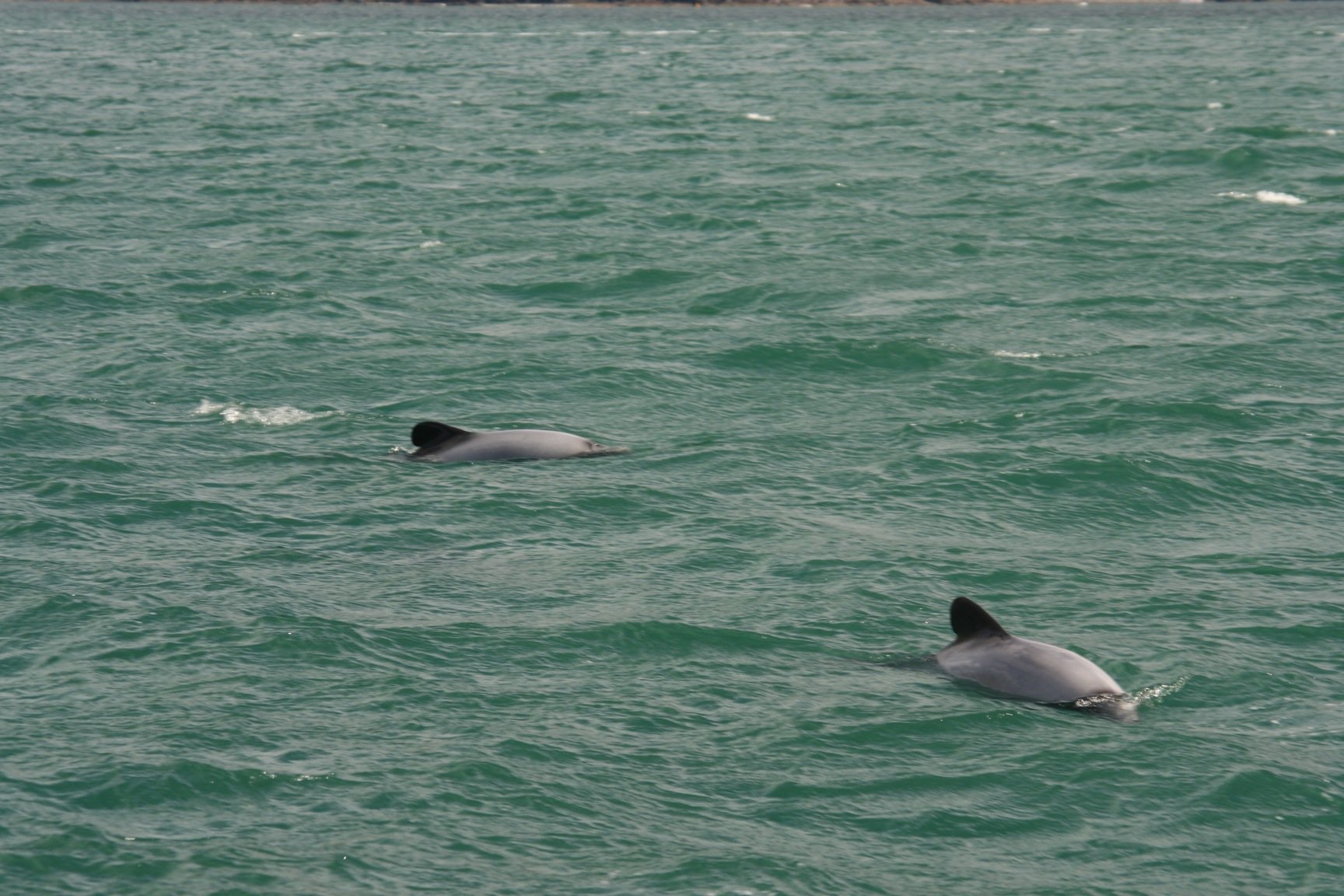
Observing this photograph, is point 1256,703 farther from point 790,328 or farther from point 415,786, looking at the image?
point 790,328

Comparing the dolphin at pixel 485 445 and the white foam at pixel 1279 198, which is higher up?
the white foam at pixel 1279 198

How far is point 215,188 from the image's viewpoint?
2160 inches

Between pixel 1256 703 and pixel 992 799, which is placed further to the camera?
pixel 1256 703

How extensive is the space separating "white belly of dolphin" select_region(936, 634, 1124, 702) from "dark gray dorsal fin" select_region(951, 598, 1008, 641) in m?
0.07

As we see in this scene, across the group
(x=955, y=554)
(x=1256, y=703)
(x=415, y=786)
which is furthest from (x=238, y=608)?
(x=1256, y=703)

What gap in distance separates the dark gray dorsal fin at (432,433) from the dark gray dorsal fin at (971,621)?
10.6 meters

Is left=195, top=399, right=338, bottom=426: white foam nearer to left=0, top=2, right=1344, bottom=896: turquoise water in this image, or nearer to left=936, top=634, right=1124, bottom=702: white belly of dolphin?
left=0, top=2, right=1344, bottom=896: turquoise water

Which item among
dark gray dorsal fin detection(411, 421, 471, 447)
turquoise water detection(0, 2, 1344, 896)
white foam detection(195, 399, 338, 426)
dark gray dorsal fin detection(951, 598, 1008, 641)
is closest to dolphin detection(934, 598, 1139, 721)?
dark gray dorsal fin detection(951, 598, 1008, 641)

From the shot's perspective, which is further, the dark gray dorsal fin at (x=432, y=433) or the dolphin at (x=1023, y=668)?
the dark gray dorsal fin at (x=432, y=433)

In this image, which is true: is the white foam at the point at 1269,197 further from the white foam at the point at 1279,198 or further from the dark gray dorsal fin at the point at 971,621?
the dark gray dorsal fin at the point at 971,621

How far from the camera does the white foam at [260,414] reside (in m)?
29.2

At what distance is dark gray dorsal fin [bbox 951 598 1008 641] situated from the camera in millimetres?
18688

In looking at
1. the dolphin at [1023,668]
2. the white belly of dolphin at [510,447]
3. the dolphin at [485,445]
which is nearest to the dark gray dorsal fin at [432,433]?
the dolphin at [485,445]

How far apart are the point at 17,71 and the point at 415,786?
89.2 meters
